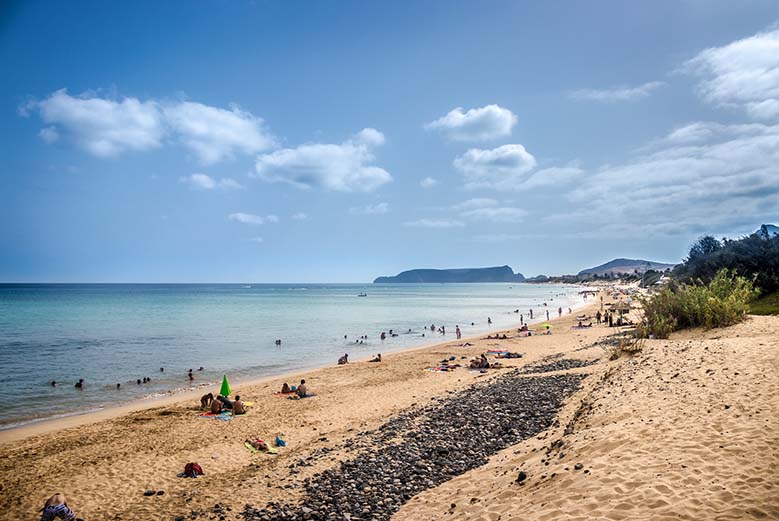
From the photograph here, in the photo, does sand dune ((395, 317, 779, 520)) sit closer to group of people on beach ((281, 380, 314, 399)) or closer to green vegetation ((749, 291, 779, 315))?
group of people on beach ((281, 380, 314, 399))

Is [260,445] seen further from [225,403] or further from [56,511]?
[225,403]

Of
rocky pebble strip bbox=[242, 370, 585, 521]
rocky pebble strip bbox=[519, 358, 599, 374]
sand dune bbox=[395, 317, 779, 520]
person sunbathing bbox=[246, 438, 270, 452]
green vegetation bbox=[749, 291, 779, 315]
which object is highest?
green vegetation bbox=[749, 291, 779, 315]

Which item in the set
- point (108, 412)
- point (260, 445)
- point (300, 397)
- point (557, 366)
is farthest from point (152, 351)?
point (557, 366)

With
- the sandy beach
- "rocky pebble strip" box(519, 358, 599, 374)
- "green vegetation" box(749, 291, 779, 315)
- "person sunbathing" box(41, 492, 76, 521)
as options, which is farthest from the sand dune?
"green vegetation" box(749, 291, 779, 315)

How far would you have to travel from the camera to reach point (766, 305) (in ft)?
80.0

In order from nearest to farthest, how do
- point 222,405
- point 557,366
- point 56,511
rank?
point 56,511
point 222,405
point 557,366

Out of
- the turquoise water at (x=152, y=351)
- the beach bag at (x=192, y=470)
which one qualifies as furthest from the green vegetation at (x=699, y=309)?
the beach bag at (x=192, y=470)

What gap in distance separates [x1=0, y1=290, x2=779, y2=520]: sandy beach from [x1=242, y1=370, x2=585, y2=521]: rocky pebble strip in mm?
287

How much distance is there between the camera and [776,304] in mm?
A: 24047

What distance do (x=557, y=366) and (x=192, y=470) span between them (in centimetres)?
1442

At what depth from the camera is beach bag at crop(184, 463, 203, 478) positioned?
9820 millimetres

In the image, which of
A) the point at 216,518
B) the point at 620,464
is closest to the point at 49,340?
the point at 216,518

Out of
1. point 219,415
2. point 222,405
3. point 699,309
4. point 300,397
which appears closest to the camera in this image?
point 219,415

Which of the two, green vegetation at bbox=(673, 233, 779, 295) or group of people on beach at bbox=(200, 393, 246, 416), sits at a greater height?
green vegetation at bbox=(673, 233, 779, 295)
